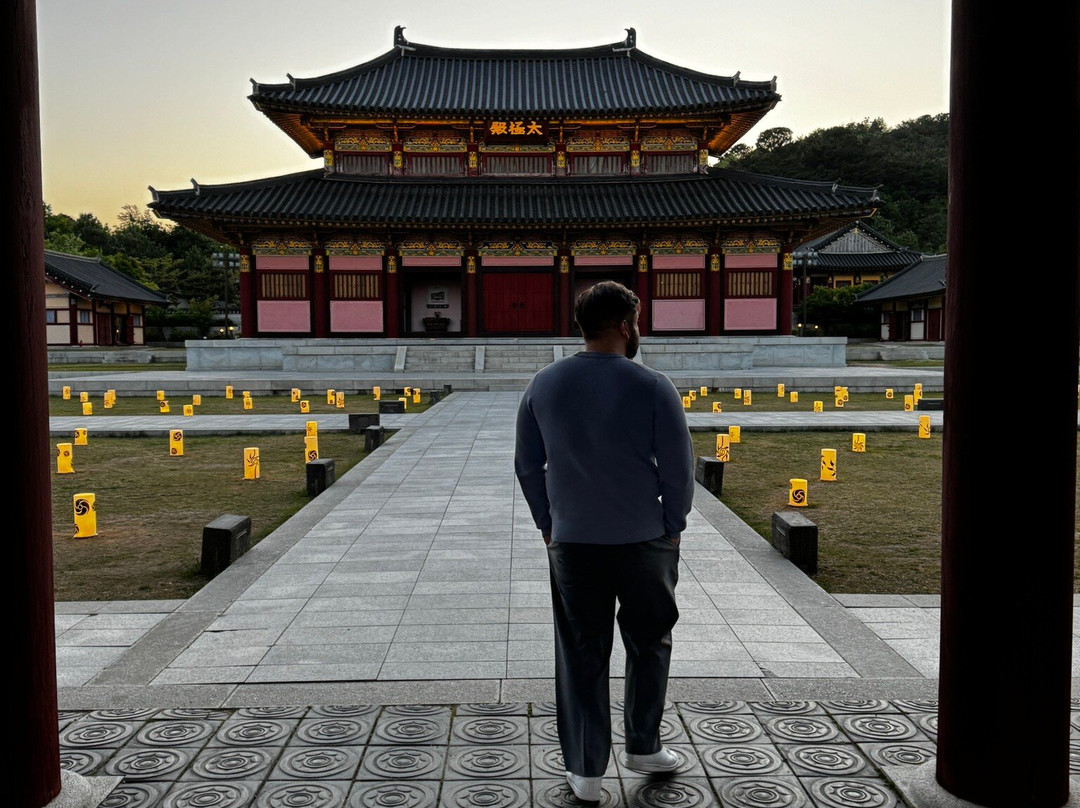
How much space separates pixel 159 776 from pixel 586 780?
1.63 metres

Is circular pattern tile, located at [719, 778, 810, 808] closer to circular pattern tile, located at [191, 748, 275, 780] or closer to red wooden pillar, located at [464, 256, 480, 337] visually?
circular pattern tile, located at [191, 748, 275, 780]

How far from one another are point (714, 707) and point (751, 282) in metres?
28.6

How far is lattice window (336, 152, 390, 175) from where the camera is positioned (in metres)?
31.3

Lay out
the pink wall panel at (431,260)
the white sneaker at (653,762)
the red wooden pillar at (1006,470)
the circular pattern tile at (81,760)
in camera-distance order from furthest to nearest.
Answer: the pink wall panel at (431,260), the circular pattern tile at (81,760), the white sneaker at (653,762), the red wooden pillar at (1006,470)

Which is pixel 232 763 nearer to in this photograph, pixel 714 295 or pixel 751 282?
pixel 714 295

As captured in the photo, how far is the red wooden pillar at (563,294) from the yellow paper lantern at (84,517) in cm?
2470

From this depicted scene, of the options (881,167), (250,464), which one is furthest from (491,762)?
(881,167)

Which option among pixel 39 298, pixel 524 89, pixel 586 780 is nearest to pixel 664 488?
pixel 586 780

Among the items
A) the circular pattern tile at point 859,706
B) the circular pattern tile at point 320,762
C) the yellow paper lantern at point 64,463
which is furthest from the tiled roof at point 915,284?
the circular pattern tile at point 320,762

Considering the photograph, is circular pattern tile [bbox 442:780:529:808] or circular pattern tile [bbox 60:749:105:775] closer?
circular pattern tile [bbox 442:780:529:808]

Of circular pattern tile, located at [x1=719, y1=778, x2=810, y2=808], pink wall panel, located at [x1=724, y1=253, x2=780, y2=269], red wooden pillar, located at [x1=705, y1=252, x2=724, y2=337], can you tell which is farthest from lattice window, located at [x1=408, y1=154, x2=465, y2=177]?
circular pattern tile, located at [x1=719, y1=778, x2=810, y2=808]

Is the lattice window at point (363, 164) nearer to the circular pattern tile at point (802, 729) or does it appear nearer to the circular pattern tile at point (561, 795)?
the circular pattern tile at point (802, 729)

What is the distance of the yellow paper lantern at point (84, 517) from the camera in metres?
7.12

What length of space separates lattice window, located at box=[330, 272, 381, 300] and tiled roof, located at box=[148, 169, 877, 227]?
2.60 meters
